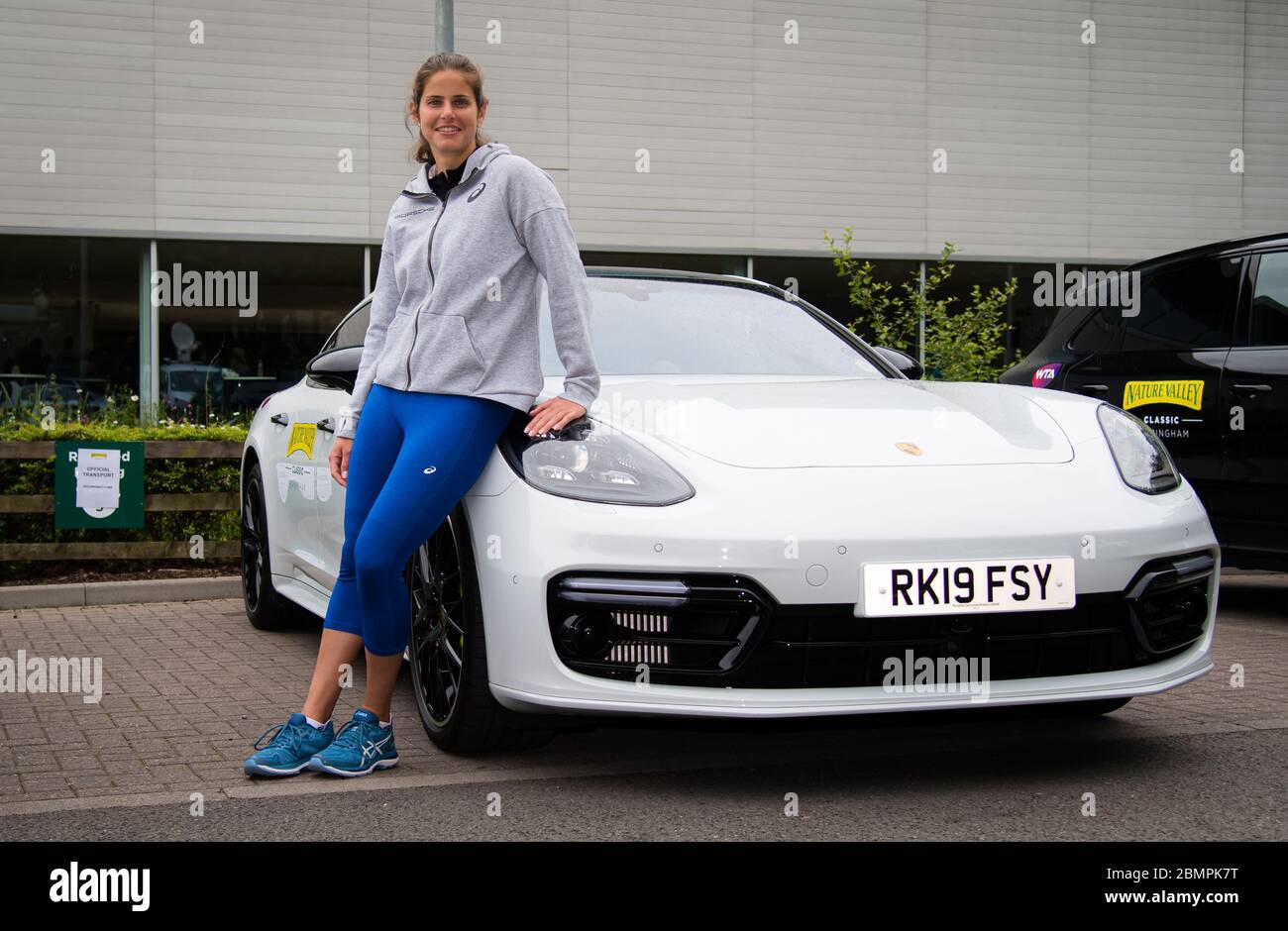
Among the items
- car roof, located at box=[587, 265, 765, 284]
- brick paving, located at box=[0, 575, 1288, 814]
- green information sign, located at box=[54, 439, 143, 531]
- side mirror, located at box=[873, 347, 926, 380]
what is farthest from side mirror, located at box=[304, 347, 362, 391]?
green information sign, located at box=[54, 439, 143, 531]

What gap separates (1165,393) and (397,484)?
4.26m

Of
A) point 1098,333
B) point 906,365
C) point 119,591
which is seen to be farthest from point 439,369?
point 119,591

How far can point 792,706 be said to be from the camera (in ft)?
10.0

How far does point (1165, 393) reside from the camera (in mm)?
6312

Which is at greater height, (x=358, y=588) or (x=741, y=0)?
(x=741, y=0)

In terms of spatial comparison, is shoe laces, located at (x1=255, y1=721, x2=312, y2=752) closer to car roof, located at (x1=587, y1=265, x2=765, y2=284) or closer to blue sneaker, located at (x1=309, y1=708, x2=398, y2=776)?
blue sneaker, located at (x1=309, y1=708, x2=398, y2=776)

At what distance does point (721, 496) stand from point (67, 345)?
1301 cm

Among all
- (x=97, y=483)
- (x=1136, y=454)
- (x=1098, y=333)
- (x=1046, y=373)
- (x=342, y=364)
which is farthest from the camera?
(x=97, y=483)

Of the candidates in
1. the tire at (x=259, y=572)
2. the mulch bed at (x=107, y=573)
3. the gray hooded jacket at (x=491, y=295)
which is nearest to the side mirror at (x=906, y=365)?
the gray hooded jacket at (x=491, y=295)

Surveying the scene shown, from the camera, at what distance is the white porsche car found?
121 inches

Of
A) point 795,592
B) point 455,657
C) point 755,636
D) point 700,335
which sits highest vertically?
point 700,335

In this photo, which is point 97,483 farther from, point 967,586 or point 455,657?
point 967,586
